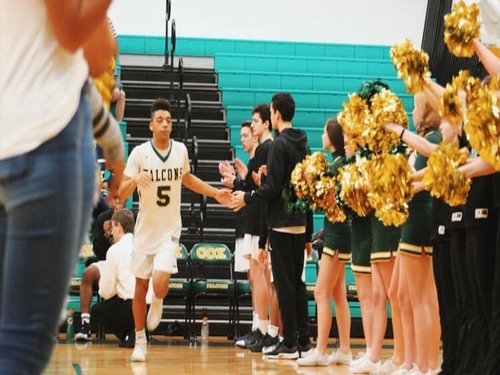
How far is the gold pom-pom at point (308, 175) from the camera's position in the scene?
7887 millimetres

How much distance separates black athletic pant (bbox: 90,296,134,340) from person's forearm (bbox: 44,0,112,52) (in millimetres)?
8443

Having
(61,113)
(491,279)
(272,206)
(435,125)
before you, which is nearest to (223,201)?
(272,206)

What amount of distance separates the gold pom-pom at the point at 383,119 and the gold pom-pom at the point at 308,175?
1660 mm

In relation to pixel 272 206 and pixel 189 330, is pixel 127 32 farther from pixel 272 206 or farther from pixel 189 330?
pixel 272 206

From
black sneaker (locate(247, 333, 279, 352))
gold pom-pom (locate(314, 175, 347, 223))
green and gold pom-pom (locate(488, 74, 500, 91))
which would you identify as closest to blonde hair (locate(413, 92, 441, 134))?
gold pom-pom (locate(314, 175, 347, 223))

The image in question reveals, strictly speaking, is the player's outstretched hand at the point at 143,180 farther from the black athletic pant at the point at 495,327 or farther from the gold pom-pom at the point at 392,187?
the black athletic pant at the point at 495,327

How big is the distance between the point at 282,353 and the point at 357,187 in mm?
2293

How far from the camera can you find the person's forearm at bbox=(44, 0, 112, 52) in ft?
6.00

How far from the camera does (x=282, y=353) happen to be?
8.39 metres

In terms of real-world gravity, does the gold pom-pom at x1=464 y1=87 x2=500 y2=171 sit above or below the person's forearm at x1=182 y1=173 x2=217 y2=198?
below

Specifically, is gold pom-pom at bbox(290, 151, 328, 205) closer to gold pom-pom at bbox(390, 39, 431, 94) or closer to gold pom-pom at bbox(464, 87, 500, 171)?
gold pom-pom at bbox(390, 39, 431, 94)

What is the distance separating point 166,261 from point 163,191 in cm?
60

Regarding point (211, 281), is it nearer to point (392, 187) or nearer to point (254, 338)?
point (254, 338)

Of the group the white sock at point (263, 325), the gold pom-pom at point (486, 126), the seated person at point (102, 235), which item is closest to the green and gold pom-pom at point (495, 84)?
the gold pom-pom at point (486, 126)
